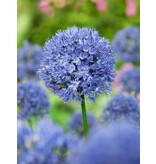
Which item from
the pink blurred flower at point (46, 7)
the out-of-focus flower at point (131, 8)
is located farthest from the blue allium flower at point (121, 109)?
the pink blurred flower at point (46, 7)

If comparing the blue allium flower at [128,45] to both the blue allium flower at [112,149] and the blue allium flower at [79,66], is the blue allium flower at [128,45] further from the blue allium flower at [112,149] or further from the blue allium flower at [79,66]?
the blue allium flower at [112,149]

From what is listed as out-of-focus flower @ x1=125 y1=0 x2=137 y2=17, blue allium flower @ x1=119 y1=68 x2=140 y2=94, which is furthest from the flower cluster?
out-of-focus flower @ x1=125 y1=0 x2=137 y2=17

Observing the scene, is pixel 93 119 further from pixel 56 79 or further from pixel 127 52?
pixel 56 79

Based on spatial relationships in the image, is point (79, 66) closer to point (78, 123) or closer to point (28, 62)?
point (78, 123)

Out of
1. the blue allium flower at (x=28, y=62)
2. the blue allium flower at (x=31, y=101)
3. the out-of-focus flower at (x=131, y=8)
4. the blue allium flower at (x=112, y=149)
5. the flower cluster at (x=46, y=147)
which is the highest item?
the out-of-focus flower at (x=131, y=8)

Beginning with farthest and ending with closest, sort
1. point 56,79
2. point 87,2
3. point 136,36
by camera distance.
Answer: point 87,2 → point 136,36 → point 56,79

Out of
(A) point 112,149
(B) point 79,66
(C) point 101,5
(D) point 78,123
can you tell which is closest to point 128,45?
(C) point 101,5
